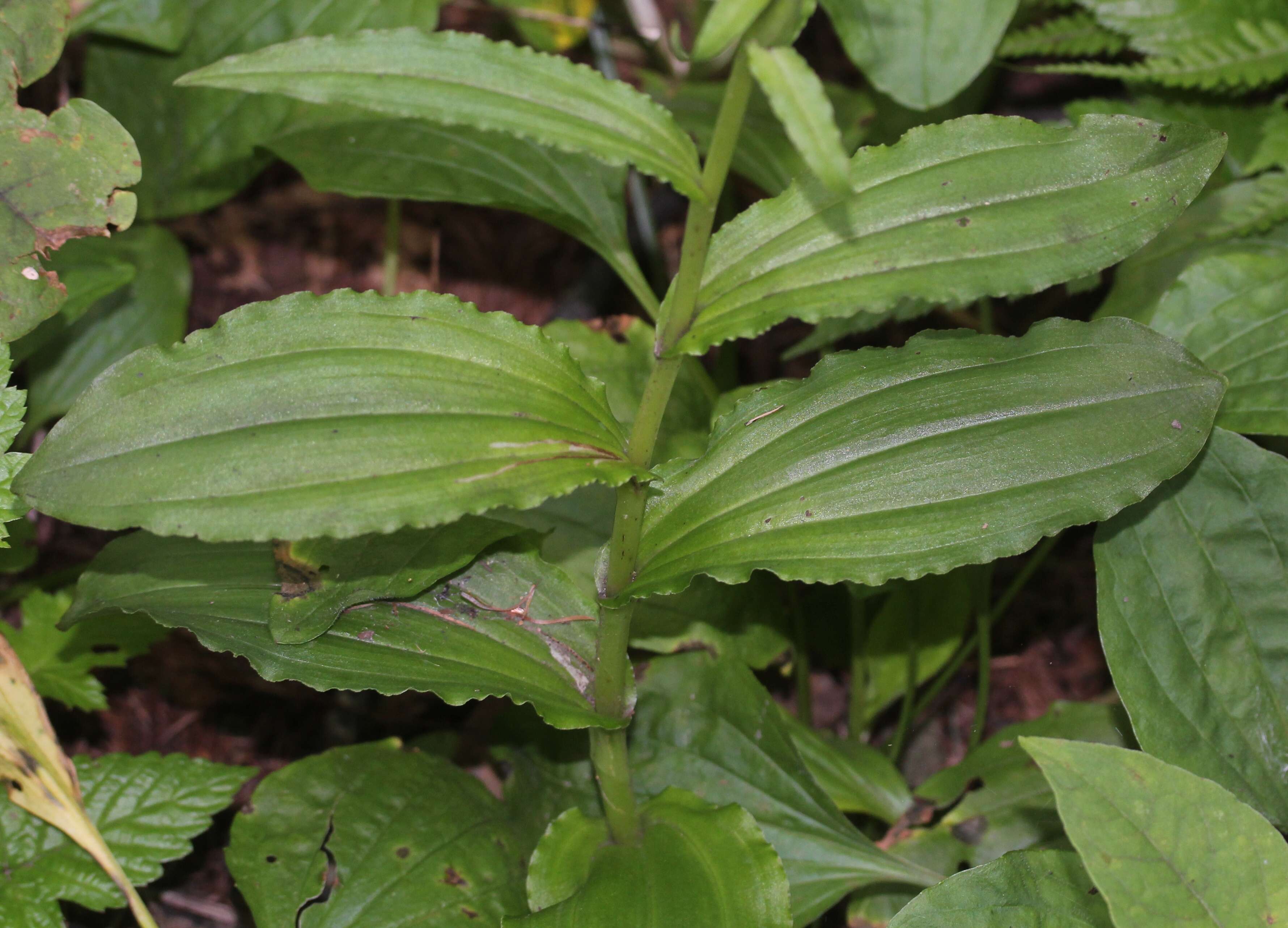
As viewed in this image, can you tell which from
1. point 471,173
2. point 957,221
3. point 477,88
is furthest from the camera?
point 471,173

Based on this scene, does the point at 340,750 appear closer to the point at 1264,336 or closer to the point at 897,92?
the point at 897,92

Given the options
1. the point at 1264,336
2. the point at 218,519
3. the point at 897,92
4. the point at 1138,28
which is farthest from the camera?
the point at 1138,28

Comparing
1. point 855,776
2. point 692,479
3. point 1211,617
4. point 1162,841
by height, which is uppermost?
point 692,479

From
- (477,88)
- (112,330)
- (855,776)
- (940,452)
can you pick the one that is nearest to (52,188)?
(112,330)

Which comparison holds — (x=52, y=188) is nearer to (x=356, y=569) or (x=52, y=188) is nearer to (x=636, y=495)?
(x=356, y=569)

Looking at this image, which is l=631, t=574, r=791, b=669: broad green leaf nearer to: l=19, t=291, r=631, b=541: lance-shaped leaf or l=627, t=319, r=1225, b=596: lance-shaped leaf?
l=627, t=319, r=1225, b=596: lance-shaped leaf

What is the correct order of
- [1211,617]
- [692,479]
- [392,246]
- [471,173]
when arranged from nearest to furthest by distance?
[692,479], [1211,617], [471,173], [392,246]

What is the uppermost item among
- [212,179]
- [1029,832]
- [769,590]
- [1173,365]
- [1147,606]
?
[1173,365]

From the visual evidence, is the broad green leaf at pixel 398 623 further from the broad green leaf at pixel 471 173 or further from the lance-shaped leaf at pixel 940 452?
the broad green leaf at pixel 471 173

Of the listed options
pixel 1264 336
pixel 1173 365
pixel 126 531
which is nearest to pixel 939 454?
pixel 1173 365
